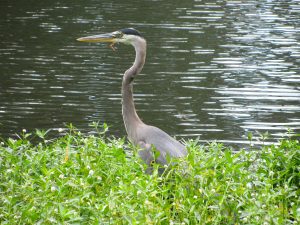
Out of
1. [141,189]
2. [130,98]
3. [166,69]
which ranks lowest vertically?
[166,69]

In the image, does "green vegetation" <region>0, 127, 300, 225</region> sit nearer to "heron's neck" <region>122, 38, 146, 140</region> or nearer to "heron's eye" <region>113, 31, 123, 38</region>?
"heron's neck" <region>122, 38, 146, 140</region>

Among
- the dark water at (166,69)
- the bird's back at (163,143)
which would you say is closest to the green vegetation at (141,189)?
the bird's back at (163,143)

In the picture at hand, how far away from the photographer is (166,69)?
14859 millimetres

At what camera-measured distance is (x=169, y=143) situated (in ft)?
24.3

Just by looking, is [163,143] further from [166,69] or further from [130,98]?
[166,69]

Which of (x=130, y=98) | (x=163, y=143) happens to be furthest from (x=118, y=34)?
(x=163, y=143)

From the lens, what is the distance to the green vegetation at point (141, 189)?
5.62 metres

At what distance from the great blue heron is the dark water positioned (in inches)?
99.9

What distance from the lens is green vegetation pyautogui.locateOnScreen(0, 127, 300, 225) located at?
562 cm

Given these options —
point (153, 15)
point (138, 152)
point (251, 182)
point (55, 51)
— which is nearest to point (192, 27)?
A: point (153, 15)

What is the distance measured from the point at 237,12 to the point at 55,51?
21.1ft

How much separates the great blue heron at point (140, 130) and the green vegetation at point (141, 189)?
0.25 metres

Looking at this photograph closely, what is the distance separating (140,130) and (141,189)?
6.63ft

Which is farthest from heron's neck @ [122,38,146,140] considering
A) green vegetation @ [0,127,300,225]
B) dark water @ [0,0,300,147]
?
dark water @ [0,0,300,147]
